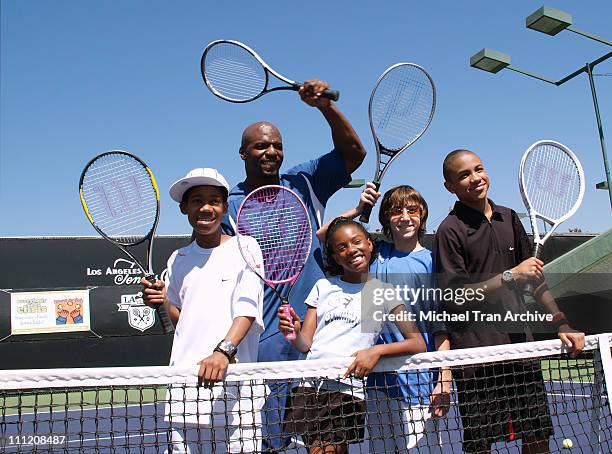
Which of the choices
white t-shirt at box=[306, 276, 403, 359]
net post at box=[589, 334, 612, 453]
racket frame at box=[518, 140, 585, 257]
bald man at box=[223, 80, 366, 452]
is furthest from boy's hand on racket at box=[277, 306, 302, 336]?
net post at box=[589, 334, 612, 453]

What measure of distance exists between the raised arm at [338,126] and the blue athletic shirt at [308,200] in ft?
0.13

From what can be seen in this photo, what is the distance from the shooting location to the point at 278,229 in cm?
285

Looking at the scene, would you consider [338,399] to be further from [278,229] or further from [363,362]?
[278,229]

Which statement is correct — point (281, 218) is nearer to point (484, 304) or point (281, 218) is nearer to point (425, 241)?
point (484, 304)

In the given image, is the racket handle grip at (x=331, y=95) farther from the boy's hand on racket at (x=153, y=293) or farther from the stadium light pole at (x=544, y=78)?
the stadium light pole at (x=544, y=78)

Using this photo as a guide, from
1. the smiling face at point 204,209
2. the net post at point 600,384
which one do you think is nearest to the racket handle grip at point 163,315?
the smiling face at point 204,209

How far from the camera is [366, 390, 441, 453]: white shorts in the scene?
244 centimetres

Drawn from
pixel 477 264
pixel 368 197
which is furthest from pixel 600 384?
pixel 368 197

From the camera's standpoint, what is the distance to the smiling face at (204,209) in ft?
8.29

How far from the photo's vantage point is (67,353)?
9.12 metres

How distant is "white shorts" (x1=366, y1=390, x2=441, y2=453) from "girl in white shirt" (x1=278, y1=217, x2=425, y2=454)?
1.9 inches

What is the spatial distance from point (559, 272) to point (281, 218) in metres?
4.68

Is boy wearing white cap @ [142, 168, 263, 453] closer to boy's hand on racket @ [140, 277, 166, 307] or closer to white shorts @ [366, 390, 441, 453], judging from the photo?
boy's hand on racket @ [140, 277, 166, 307]

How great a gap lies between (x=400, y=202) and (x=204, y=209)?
825mm
